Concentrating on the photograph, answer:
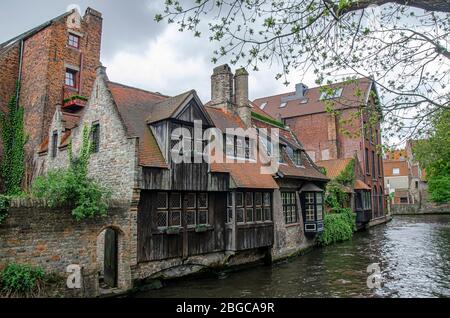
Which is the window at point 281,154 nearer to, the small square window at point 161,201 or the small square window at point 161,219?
the small square window at point 161,201

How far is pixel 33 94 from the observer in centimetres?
2248

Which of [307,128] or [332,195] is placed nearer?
[332,195]

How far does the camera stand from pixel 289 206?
2017cm

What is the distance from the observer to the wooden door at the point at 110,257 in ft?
44.8

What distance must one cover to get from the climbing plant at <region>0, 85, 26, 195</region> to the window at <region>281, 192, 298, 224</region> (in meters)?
15.4

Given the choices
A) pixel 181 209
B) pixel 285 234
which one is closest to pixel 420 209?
pixel 285 234

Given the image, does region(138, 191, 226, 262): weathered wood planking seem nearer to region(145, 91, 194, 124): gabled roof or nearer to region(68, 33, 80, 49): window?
region(145, 91, 194, 124): gabled roof

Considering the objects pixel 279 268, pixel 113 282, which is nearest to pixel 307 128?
→ pixel 279 268

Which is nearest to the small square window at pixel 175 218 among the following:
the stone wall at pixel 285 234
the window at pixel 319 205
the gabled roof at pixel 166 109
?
the gabled roof at pixel 166 109

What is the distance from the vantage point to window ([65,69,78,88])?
23439 mm

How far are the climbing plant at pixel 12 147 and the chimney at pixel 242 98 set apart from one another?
1330 cm

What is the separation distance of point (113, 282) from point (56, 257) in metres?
3.33

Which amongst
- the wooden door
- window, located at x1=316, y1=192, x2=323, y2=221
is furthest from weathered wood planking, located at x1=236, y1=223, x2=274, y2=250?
window, located at x1=316, y1=192, x2=323, y2=221
